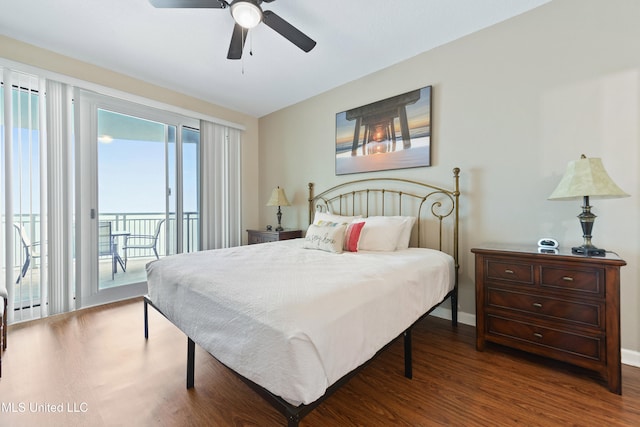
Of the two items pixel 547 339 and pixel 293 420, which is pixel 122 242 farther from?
pixel 547 339

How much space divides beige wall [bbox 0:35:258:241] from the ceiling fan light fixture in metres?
2.12

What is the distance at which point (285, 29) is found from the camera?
6.43 ft

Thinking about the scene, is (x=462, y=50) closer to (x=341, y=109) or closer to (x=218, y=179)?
(x=341, y=109)

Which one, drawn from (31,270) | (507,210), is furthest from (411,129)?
(31,270)

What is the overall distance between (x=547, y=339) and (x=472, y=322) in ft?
2.35

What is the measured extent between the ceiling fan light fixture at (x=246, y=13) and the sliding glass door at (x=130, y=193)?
7.19 ft

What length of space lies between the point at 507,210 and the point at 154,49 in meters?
3.65

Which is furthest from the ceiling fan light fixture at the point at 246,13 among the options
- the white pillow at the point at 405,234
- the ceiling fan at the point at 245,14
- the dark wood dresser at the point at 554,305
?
the dark wood dresser at the point at 554,305

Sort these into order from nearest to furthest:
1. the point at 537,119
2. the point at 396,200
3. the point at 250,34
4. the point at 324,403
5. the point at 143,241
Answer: the point at 324,403
the point at 537,119
the point at 250,34
the point at 396,200
the point at 143,241

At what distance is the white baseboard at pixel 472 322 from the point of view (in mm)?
1787

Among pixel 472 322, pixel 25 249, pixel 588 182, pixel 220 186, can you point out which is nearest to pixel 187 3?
pixel 220 186

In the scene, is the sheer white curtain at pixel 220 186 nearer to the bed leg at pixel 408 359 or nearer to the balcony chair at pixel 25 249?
the balcony chair at pixel 25 249

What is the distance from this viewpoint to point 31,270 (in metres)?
2.53

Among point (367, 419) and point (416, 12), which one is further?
point (416, 12)
